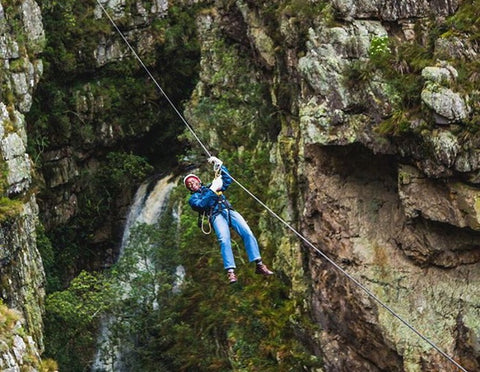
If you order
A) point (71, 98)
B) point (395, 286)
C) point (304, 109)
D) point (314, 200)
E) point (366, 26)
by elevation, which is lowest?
Result: point (395, 286)

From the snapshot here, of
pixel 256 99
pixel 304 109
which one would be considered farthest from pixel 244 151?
pixel 304 109

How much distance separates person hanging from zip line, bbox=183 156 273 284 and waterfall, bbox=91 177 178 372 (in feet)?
38.2

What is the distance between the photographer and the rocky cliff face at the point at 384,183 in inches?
594

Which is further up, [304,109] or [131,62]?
[131,62]

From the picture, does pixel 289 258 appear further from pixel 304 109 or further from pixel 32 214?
pixel 32 214

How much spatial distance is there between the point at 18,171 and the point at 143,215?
8089mm

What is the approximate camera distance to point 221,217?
13094 mm

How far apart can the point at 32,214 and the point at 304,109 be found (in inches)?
366

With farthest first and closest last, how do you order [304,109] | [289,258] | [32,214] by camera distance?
[32,214]
[289,258]
[304,109]

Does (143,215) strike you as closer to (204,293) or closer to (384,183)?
(204,293)

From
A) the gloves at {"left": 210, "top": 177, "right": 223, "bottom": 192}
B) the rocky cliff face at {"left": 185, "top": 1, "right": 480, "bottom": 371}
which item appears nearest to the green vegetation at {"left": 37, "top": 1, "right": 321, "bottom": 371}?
the rocky cliff face at {"left": 185, "top": 1, "right": 480, "bottom": 371}

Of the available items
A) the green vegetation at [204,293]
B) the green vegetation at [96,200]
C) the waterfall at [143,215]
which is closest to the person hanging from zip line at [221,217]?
the green vegetation at [204,293]

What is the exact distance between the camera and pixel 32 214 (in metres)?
23.0

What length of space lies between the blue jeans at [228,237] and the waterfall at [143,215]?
11.6 metres
